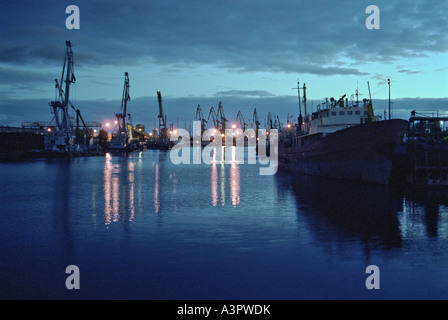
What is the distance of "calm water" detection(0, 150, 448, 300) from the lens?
1196cm

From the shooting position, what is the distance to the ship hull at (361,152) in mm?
30859

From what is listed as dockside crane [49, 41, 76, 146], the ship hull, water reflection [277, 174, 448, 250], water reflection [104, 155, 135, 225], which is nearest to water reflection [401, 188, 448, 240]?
water reflection [277, 174, 448, 250]

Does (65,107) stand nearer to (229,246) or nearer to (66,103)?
(66,103)

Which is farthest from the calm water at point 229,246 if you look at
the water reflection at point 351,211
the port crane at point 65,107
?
the port crane at point 65,107

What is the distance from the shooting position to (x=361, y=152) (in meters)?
32.8

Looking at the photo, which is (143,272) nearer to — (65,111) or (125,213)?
(125,213)

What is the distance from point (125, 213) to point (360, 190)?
1759 cm

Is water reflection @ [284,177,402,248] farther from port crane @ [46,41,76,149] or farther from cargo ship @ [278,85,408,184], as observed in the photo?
port crane @ [46,41,76,149]

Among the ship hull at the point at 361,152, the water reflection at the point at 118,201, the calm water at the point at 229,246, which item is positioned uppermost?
the ship hull at the point at 361,152

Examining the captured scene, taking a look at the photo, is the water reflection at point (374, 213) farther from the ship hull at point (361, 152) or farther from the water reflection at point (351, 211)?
the ship hull at point (361, 152)

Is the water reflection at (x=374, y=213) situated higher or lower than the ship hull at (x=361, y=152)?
lower

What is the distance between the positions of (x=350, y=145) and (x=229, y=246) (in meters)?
20.6

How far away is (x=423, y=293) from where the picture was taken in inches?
449
